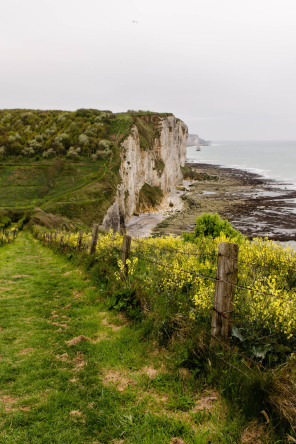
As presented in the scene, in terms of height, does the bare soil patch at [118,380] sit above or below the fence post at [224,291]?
below

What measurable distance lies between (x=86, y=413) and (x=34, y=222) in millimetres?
45682

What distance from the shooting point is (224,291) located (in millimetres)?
4414

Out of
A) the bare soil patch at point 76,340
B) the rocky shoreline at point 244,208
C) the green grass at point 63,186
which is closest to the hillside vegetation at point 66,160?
the green grass at point 63,186

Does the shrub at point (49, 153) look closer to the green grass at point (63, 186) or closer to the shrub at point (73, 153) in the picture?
the green grass at point (63, 186)

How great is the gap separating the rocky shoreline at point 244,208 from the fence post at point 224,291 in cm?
3396

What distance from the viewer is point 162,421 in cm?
375

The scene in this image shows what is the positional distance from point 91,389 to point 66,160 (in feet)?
222

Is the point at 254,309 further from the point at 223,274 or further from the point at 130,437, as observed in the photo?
the point at 130,437

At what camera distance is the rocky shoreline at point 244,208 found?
50375 millimetres

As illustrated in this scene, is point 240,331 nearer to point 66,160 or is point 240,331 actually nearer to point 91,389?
point 91,389

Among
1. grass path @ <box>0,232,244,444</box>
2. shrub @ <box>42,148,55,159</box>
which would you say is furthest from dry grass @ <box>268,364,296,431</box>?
shrub @ <box>42,148,55,159</box>

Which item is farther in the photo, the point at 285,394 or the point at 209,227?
the point at 209,227

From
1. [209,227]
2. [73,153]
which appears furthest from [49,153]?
[209,227]

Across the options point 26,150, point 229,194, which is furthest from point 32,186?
point 229,194
